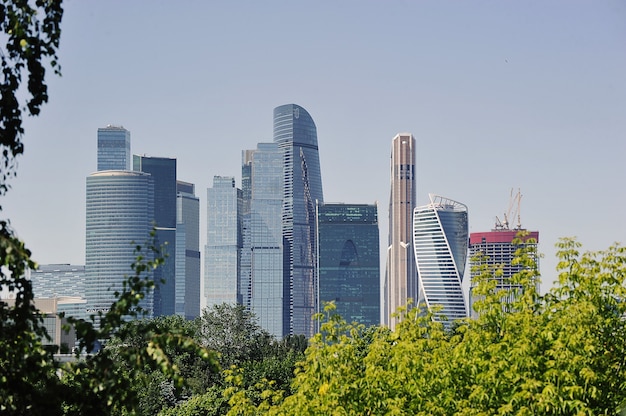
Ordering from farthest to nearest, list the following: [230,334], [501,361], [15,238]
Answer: [230,334], [501,361], [15,238]

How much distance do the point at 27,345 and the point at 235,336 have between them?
64.9 m

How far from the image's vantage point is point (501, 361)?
16.1 meters

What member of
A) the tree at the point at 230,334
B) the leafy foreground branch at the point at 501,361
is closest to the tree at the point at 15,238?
the leafy foreground branch at the point at 501,361

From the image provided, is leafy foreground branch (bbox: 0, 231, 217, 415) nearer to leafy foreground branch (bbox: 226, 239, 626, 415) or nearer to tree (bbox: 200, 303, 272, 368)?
leafy foreground branch (bbox: 226, 239, 626, 415)

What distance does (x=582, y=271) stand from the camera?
18156 millimetres

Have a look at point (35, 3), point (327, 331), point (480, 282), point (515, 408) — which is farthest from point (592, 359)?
point (35, 3)

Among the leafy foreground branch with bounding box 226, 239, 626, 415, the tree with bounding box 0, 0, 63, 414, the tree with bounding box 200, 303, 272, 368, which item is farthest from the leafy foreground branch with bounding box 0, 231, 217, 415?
the tree with bounding box 200, 303, 272, 368

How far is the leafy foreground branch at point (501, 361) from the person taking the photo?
15.9 meters

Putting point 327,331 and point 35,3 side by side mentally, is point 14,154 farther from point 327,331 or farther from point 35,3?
point 327,331

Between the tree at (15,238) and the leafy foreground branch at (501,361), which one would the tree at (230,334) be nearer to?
the leafy foreground branch at (501,361)

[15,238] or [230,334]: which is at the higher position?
[15,238]

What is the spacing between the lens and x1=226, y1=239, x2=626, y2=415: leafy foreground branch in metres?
15.9

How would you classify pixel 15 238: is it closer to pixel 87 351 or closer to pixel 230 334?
pixel 87 351

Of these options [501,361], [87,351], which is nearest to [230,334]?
[501,361]
